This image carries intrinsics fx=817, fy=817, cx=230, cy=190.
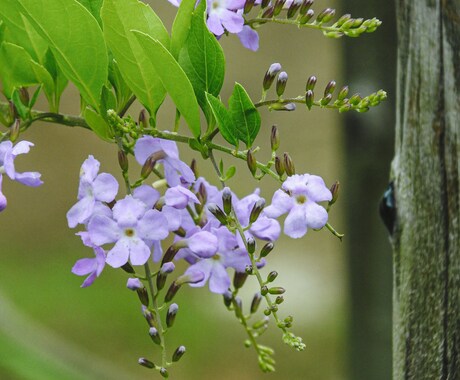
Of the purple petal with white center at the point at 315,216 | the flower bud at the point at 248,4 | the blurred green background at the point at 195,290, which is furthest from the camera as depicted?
the blurred green background at the point at 195,290

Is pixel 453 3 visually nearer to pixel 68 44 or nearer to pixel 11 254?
pixel 68 44

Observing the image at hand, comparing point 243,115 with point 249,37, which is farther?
point 249,37

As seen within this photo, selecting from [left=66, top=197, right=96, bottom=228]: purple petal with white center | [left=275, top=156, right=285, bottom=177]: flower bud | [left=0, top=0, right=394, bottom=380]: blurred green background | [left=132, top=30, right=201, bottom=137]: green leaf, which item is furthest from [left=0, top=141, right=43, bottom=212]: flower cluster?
[left=0, top=0, right=394, bottom=380]: blurred green background

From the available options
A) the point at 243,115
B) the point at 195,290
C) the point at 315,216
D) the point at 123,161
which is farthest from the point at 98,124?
the point at 195,290

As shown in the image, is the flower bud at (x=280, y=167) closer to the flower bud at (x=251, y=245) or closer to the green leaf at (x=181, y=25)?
the flower bud at (x=251, y=245)

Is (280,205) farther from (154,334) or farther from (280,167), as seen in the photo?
(154,334)

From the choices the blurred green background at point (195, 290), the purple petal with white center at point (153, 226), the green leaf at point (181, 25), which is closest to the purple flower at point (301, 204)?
the purple petal with white center at point (153, 226)

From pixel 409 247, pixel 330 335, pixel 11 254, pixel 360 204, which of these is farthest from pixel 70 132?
pixel 409 247
